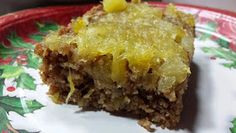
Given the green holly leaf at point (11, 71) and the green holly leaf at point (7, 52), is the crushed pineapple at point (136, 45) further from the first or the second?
the green holly leaf at point (7, 52)

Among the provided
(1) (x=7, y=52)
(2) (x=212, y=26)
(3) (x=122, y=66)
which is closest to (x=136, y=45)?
(3) (x=122, y=66)

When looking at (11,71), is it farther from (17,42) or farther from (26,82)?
(17,42)

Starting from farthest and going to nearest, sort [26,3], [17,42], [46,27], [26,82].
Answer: [26,3] < [46,27] < [17,42] < [26,82]

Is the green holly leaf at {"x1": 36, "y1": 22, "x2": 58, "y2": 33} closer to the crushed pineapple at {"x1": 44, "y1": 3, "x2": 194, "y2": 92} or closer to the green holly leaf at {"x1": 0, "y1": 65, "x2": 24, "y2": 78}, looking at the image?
the green holly leaf at {"x1": 0, "y1": 65, "x2": 24, "y2": 78}

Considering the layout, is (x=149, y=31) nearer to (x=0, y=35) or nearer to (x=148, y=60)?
(x=148, y=60)

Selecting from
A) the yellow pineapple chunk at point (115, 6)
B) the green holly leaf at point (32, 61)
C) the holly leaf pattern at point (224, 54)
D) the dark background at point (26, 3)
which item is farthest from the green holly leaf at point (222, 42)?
the green holly leaf at point (32, 61)

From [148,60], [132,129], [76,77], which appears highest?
[148,60]

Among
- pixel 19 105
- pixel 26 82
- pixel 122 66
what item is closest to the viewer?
pixel 122 66

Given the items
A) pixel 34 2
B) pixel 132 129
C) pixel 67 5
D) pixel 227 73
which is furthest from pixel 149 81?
pixel 34 2
